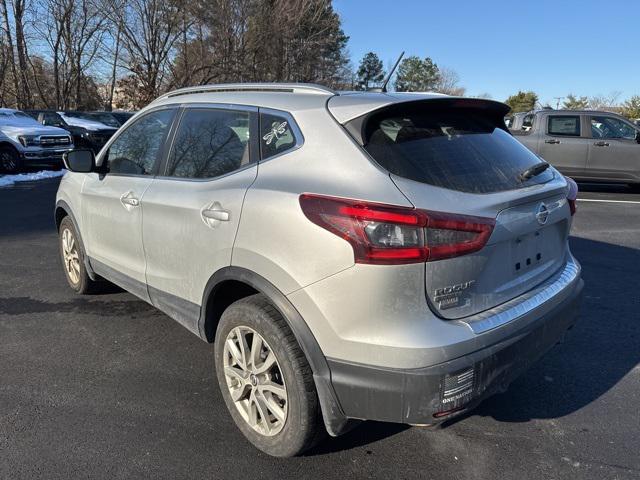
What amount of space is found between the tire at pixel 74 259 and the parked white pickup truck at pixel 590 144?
10040mm

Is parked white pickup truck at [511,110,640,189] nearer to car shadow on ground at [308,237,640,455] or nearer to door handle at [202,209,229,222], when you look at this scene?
car shadow on ground at [308,237,640,455]

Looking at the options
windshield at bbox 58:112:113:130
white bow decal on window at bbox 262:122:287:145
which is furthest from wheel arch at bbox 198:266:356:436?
windshield at bbox 58:112:113:130

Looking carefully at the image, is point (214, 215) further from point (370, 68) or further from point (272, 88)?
point (370, 68)

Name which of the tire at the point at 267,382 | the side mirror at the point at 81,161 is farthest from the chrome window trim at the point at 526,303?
the side mirror at the point at 81,161

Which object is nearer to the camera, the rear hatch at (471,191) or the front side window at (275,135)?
the rear hatch at (471,191)

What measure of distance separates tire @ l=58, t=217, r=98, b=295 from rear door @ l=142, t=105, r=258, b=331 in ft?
4.78

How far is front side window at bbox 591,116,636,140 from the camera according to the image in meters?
11.3

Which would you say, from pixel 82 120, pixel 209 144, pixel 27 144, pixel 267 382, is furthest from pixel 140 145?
pixel 82 120

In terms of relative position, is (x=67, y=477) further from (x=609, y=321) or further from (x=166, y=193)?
(x=609, y=321)

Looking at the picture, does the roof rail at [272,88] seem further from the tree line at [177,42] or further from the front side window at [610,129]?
the tree line at [177,42]

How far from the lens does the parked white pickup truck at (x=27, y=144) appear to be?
13.9 metres

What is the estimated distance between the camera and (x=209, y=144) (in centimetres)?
302

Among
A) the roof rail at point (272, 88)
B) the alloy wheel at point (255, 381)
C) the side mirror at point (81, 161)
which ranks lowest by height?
the alloy wheel at point (255, 381)

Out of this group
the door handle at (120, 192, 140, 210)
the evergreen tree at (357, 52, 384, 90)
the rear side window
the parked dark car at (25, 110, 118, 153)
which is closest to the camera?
the door handle at (120, 192, 140, 210)
